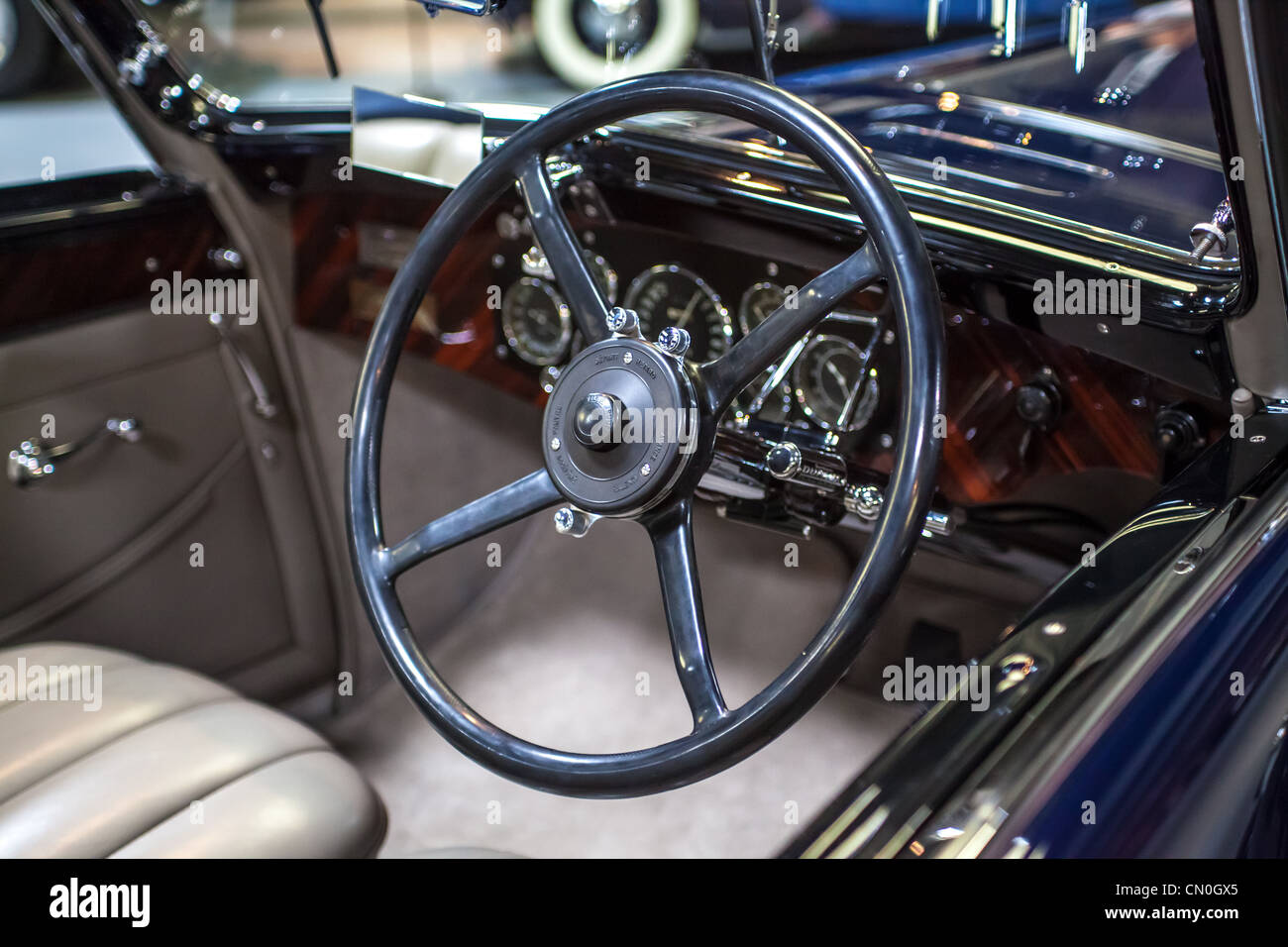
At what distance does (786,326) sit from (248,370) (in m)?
1.14

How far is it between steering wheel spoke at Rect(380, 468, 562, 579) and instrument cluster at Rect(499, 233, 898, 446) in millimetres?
253

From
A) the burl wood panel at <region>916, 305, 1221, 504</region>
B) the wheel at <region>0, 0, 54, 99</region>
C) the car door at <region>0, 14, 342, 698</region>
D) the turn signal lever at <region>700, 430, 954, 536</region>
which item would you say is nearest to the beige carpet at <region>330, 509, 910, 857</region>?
the car door at <region>0, 14, 342, 698</region>

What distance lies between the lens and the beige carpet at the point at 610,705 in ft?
5.60

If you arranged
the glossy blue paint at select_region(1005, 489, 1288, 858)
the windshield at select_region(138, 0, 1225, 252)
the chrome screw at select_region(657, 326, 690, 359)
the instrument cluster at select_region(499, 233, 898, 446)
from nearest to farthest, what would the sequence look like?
the glossy blue paint at select_region(1005, 489, 1288, 858), the chrome screw at select_region(657, 326, 690, 359), the windshield at select_region(138, 0, 1225, 252), the instrument cluster at select_region(499, 233, 898, 446)

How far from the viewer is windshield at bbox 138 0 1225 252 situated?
121 cm

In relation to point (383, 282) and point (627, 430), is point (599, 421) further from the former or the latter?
point (383, 282)

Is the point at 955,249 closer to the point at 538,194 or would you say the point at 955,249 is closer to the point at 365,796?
the point at 538,194

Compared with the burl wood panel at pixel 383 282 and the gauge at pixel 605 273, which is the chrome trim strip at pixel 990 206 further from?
the burl wood panel at pixel 383 282

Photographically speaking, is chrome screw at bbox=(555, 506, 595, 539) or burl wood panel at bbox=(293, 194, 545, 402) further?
burl wood panel at bbox=(293, 194, 545, 402)

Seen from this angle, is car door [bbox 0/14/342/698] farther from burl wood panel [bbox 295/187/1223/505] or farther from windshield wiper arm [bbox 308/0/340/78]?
windshield wiper arm [bbox 308/0/340/78]

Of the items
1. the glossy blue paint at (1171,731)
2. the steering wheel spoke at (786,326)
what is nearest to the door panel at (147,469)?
the steering wheel spoke at (786,326)

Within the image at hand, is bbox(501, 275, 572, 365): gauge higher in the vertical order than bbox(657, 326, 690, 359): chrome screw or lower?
lower
